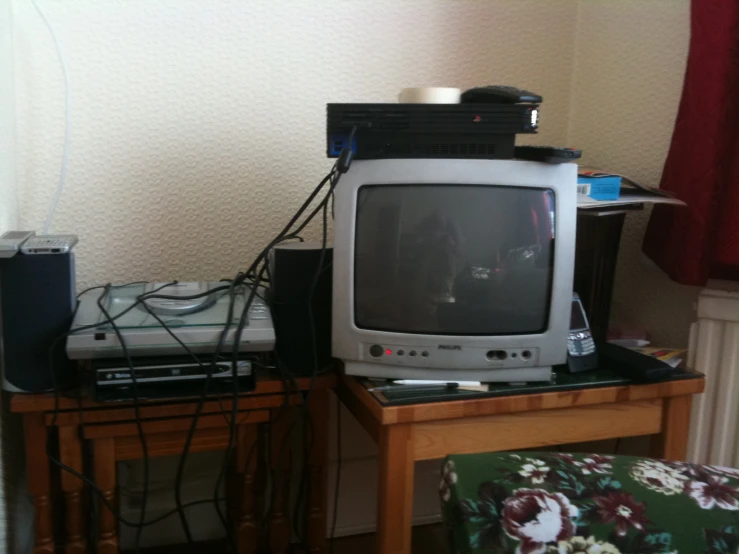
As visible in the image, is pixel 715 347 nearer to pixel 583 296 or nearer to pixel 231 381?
pixel 583 296

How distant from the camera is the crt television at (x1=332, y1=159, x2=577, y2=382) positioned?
117cm

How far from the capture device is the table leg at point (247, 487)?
134 cm

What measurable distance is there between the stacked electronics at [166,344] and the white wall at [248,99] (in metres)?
0.32

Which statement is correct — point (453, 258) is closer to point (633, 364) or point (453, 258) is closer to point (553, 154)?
point (553, 154)

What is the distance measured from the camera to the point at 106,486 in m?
1.23

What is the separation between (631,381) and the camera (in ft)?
4.18

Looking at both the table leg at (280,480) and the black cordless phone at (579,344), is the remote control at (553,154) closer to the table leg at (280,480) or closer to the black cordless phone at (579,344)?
the black cordless phone at (579,344)

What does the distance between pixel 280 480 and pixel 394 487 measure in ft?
1.31

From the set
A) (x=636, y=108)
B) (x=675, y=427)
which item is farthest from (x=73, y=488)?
(x=636, y=108)

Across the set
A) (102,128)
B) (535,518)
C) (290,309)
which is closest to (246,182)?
(102,128)

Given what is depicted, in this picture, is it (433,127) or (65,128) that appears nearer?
(433,127)

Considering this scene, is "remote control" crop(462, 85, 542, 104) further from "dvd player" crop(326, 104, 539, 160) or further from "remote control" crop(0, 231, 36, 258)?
"remote control" crop(0, 231, 36, 258)

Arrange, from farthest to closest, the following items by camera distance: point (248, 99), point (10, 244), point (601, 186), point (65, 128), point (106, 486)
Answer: point (248, 99), point (65, 128), point (601, 186), point (106, 486), point (10, 244)

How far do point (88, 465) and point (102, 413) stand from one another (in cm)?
20
